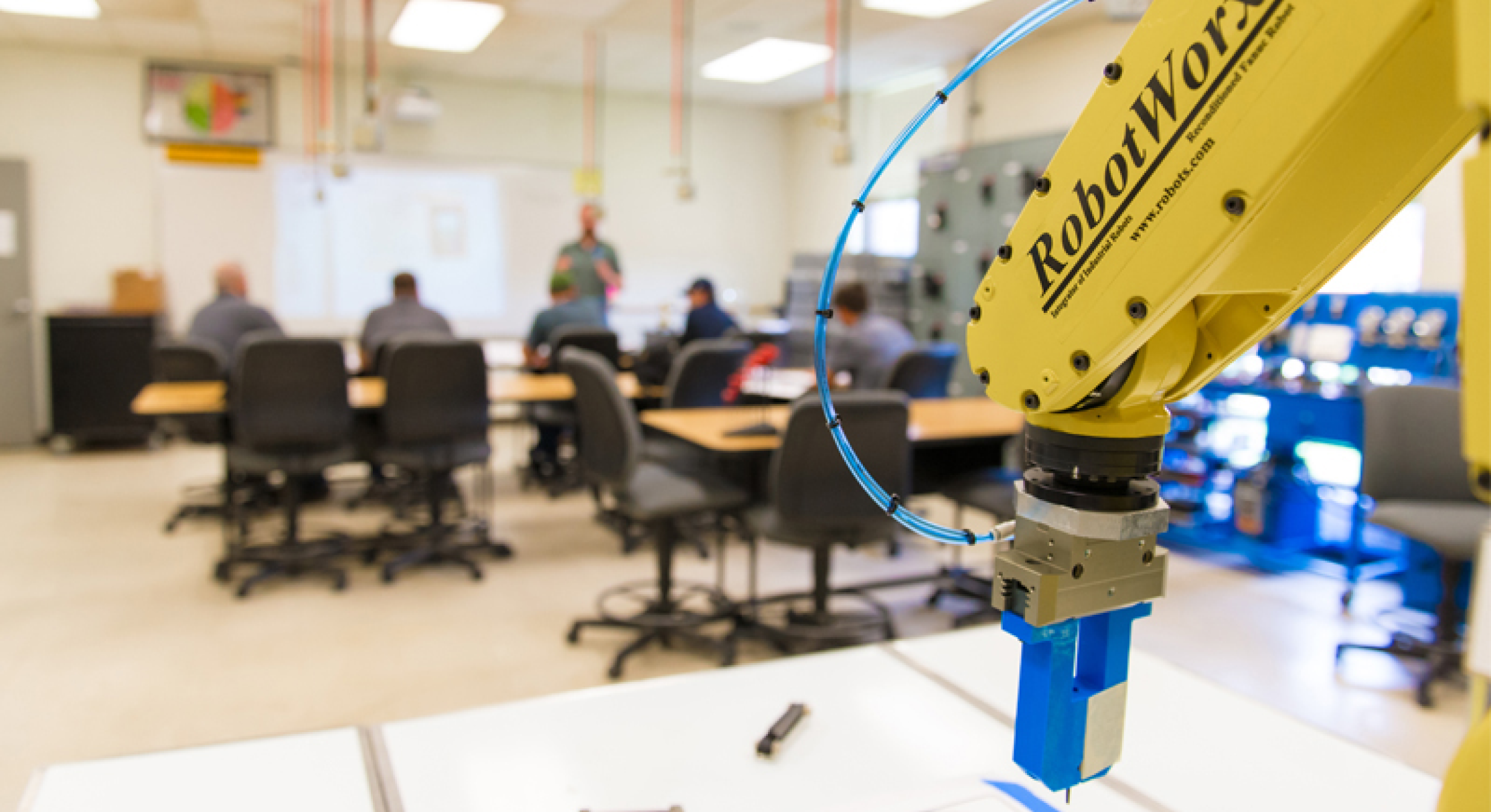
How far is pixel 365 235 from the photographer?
26.6 ft

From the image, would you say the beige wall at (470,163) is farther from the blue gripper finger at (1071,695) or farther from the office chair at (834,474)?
the blue gripper finger at (1071,695)

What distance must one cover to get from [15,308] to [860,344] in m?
6.37

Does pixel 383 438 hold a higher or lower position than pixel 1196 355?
lower

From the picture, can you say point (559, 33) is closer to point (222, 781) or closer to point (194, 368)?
point (194, 368)

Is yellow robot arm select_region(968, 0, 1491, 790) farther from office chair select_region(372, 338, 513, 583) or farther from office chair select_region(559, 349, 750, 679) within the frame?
office chair select_region(372, 338, 513, 583)

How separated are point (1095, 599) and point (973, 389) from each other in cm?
522

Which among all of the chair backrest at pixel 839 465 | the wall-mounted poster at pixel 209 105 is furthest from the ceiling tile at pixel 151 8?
the chair backrest at pixel 839 465

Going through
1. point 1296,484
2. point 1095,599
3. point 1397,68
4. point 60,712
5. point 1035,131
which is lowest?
point 60,712

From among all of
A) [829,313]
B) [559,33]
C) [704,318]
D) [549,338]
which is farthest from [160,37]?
[829,313]

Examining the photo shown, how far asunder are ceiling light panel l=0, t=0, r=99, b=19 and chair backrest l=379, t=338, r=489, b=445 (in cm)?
411

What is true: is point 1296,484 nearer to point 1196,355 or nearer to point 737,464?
point 737,464

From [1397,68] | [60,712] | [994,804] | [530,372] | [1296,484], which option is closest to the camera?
[1397,68]

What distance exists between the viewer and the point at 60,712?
284 cm

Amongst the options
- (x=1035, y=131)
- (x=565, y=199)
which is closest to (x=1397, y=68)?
(x=1035, y=131)
